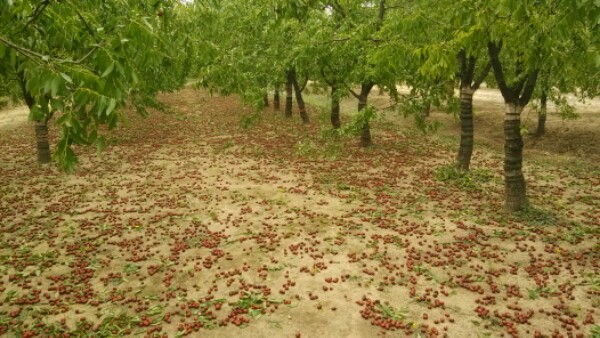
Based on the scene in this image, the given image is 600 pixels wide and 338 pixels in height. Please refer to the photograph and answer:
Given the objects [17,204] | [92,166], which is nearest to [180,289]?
[17,204]

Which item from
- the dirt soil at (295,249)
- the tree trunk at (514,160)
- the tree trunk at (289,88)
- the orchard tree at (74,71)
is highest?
the tree trunk at (289,88)

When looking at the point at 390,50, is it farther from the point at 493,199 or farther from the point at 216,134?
the point at 216,134

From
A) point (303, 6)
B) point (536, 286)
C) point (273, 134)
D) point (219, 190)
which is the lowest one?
point (536, 286)

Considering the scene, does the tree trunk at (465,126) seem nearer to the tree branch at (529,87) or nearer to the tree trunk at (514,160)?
→ the tree trunk at (514,160)

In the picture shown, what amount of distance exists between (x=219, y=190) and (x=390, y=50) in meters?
8.16

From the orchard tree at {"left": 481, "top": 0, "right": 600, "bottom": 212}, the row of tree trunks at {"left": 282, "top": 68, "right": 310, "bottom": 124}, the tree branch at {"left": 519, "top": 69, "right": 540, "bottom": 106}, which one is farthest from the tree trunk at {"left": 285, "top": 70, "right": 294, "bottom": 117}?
the tree branch at {"left": 519, "top": 69, "right": 540, "bottom": 106}

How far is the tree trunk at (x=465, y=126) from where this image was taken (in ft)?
49.1

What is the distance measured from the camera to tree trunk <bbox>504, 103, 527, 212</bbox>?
1102 cm

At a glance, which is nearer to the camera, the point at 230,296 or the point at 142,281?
the point at 230,296

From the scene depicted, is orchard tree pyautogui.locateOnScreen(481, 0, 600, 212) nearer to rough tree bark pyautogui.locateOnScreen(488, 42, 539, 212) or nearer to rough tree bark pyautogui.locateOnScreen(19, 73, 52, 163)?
rough tree bark pyautogui.locateOnScreen(488, 42, 539, 212)

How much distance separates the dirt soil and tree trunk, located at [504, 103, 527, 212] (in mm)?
617

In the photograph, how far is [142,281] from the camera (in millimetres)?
8406

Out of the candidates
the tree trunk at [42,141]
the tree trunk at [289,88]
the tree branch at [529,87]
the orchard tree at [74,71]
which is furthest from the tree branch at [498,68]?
the tree trunk at [42,141]

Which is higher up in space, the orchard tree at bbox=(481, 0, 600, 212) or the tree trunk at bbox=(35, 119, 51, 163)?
the orchard tree at bbox=(481, 0, 600, 212)
